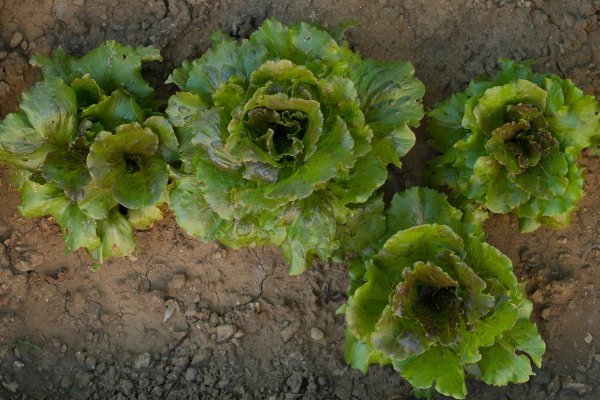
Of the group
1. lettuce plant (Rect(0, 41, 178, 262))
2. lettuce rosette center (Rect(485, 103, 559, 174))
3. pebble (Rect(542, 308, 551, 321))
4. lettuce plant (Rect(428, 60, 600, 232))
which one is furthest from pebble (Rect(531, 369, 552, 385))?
lettuce plant (Rect(0, 41, 178, 262))

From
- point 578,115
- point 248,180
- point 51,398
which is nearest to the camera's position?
point 248,180

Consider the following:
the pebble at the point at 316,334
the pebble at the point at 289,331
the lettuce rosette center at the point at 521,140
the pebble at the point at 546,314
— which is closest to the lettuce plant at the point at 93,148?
the pebble at the point at 289,331

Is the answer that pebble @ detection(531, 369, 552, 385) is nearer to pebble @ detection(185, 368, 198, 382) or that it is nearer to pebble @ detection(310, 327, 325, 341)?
pebble @ detection(310, 327, 325, 341)

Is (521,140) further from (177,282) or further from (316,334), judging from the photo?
(177,282)

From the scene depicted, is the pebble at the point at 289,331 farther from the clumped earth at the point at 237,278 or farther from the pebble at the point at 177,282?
the pebble at the point at 177,282

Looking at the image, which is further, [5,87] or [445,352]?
[5,87]

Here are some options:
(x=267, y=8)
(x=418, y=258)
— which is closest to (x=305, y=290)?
(x=418, y=258)

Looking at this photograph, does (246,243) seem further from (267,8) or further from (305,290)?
(267,8)
